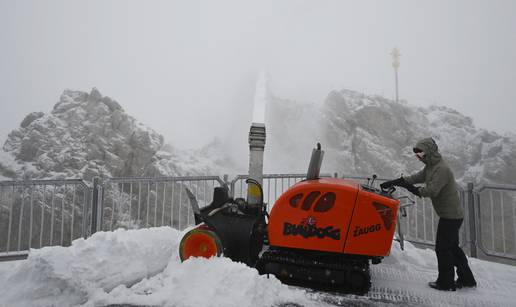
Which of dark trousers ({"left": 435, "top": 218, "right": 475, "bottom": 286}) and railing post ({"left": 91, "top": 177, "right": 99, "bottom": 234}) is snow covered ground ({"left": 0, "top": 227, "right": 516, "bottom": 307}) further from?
railing post ({"left": 91, "top": 177, "right": 99, "bottom": 234})

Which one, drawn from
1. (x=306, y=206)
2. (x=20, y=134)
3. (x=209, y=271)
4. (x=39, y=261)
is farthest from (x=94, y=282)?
(x=20, y=134)

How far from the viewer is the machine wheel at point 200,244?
3719 mm

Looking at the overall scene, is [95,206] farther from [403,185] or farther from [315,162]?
[403,185]

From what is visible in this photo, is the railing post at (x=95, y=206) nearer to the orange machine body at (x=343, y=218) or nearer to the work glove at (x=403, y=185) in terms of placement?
the orange machine body at (x=343, y=218)

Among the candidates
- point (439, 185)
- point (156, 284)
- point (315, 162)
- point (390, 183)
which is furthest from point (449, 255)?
point (156, 284)

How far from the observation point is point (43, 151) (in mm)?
46188

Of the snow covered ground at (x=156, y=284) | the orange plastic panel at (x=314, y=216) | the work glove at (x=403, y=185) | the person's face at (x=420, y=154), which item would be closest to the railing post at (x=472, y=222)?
the snow covered ground at (x=156, y=284)

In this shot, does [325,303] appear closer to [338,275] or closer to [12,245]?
[338,275]

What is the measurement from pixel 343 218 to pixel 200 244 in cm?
161

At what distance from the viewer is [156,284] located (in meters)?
3.61

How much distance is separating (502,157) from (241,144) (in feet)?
169

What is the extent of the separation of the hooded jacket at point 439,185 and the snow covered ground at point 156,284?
97cm

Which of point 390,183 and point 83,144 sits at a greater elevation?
point 83,144

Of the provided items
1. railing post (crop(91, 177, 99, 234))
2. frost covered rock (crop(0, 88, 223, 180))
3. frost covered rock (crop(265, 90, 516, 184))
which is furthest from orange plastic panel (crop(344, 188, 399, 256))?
frost covered rock (crop(265, 90, 516, 184))
